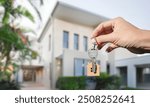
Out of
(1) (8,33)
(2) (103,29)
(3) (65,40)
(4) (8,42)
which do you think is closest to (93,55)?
(2) (103,29)

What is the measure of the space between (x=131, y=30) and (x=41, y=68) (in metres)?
5.63

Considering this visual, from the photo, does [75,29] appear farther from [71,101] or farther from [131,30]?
[131,30]

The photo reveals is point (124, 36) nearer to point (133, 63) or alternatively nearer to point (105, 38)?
point (105, 38)

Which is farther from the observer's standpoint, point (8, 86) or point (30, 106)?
point (8, 86)

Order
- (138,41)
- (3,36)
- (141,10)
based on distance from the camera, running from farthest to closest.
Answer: (3,36) < (141,10) < (138,41)

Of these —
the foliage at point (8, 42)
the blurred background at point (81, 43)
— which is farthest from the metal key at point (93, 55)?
the foliage at point (8, 42)

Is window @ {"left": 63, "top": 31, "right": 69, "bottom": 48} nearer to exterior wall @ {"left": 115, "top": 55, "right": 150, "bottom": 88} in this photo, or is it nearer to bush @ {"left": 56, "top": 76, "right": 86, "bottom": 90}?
bush @ {"left": 56, "top": 76, "right": 86, "bottom": 90}

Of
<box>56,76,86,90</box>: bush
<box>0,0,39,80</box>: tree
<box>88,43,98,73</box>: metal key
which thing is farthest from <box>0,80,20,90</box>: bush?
<box>88,43,98,73</box>: metal key

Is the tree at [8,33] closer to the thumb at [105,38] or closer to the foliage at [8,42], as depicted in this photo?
the foliage at [8,42]

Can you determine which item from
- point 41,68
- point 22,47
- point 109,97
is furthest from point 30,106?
point 41,68

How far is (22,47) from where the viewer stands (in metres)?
3.28

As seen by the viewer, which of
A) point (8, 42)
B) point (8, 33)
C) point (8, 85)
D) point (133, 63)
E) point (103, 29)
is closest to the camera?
point (103, 29)

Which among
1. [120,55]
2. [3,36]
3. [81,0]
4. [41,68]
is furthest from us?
[41,68]

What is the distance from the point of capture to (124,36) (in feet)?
2.04
